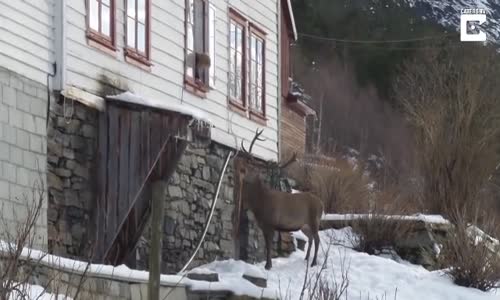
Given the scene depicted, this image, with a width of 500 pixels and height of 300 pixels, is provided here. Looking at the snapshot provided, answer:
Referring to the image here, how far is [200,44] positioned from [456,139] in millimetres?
9533

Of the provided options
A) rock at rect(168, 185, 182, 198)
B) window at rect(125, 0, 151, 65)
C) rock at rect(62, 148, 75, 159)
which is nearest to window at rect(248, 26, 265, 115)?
rock at rect(168, 185, 182, 198)

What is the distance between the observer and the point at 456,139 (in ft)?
88.6

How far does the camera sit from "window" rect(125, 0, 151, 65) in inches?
651

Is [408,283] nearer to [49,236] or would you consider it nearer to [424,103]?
[49,236]

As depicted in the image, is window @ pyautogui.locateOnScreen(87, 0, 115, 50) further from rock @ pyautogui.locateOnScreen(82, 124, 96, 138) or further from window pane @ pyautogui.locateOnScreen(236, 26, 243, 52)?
window pane @ pyautogui.locateOnScreen(236, 26, 243, 52)

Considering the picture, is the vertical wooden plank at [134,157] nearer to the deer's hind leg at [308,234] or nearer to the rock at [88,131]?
the rock at [88,131]

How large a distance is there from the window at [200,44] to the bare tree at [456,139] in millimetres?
7390

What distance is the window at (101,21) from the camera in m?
15.4

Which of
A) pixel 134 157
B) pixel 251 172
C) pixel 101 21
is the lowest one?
pixel 134 157

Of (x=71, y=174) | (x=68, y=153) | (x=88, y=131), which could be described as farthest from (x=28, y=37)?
(x=71, y=174)

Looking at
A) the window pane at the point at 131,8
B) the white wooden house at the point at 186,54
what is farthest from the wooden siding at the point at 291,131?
the window pane at the point at 131,8

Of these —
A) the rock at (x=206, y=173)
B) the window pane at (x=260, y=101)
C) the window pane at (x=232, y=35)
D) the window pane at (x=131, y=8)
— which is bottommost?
the rock at (x=206, y=173)

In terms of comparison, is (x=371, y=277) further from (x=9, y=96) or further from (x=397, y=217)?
(x=9, y=96)

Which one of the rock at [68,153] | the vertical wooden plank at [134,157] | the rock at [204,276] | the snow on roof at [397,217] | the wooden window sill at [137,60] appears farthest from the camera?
the snow on roof at [397,217]
